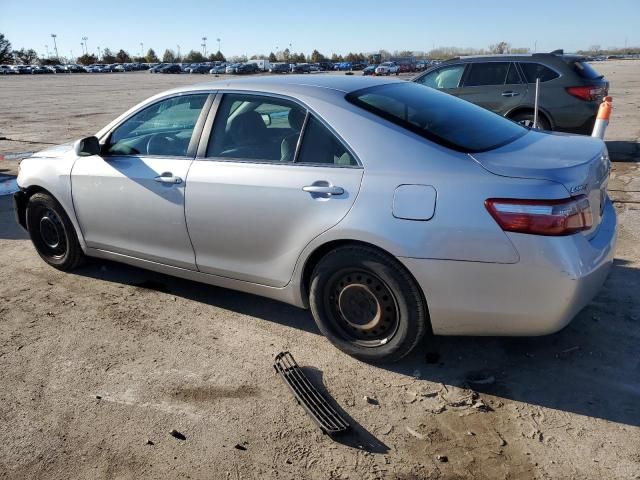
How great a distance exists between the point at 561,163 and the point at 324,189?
1.30 meters

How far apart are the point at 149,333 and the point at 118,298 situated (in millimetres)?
748

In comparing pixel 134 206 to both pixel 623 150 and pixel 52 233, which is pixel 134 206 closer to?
pixel 52 233

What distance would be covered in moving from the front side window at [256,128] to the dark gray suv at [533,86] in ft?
21.1

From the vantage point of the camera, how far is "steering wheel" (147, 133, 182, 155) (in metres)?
4.09

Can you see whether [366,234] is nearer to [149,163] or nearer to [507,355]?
[507,355]

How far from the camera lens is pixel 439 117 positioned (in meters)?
3.57

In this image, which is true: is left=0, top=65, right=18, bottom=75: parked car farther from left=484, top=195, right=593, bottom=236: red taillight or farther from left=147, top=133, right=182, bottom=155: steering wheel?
left=484, top=195, right=593, bottom=236: red taillight

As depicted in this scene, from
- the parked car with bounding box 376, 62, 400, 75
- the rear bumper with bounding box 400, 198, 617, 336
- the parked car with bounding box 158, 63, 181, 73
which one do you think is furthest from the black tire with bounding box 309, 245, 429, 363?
the parked car with bounding box 158, 63, 181, 73

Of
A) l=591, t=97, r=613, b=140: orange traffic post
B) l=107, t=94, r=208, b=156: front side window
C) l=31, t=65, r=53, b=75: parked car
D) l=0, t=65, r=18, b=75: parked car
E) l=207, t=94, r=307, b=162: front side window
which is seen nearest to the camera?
l=207, t=94, r=307, b=162: front side window

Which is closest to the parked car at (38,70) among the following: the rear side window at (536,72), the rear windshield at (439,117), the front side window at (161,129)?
the rear side window at (536,72)

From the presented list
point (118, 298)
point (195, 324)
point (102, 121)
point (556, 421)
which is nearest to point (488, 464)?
point (556, 421)

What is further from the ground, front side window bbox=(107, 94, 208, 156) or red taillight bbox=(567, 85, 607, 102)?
front side window bbox=(107, 94, 208, 156)

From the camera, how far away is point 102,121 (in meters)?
17.5

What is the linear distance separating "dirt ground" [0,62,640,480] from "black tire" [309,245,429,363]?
0.16m
